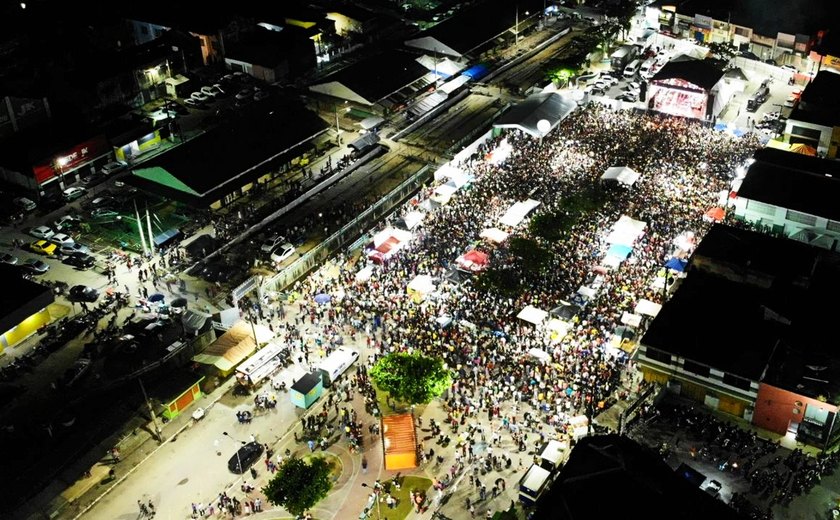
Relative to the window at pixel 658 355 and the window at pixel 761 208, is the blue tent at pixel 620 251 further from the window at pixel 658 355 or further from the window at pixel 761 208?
the window at pixel 658 355

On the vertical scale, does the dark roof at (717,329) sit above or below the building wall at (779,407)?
above

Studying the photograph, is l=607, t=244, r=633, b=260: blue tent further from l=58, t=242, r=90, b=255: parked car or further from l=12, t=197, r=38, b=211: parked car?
l=12, t=197, r=38, b=211: parked car

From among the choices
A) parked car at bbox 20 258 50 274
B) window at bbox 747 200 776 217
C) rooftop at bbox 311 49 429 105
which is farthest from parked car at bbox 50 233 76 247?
window at bbox 747 200 776 217

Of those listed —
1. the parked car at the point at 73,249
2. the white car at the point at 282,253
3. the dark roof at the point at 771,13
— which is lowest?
the parked car at the point at 73,249

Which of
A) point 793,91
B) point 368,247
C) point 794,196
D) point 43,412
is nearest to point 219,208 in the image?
point 368,247

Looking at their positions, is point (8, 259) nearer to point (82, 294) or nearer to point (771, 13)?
point (82, 294)

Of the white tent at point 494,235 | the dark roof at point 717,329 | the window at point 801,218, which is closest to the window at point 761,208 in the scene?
the window at point 801,218

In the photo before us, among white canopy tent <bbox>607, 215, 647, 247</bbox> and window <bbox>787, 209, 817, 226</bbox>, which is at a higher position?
window <bbox>787, 209, 817, 226</bbox>

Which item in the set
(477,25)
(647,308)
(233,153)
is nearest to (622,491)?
(647,308)
